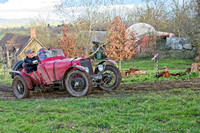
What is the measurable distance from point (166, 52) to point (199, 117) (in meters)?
25.5

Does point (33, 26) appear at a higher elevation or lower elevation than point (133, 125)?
higher

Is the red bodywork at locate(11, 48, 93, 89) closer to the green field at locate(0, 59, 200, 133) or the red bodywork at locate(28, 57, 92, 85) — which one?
the red bodywork at locate(28, 57, 92, 85)

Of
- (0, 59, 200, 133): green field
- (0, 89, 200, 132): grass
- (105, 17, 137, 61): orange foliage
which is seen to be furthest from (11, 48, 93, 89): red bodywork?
(105, 17, 137, 61): orange foliage

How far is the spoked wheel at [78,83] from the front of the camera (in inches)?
318

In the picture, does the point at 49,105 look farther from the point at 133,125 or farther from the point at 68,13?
the point at 68,13

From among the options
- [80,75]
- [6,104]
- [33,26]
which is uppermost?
[33,26]

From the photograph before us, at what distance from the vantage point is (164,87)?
8.97m

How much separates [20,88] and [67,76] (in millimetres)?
2452

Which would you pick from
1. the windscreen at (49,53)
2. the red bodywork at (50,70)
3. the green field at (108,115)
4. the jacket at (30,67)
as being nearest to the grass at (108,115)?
the green field at (108,115)

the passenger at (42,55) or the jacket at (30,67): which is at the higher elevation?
the passenger at (42,55)

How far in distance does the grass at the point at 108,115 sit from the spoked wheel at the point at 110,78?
152cm

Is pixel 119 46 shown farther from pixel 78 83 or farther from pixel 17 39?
pixel 17 39

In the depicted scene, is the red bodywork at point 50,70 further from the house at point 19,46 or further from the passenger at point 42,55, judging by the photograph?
the house at point 19,46

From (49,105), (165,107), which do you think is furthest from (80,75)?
(165,107)
